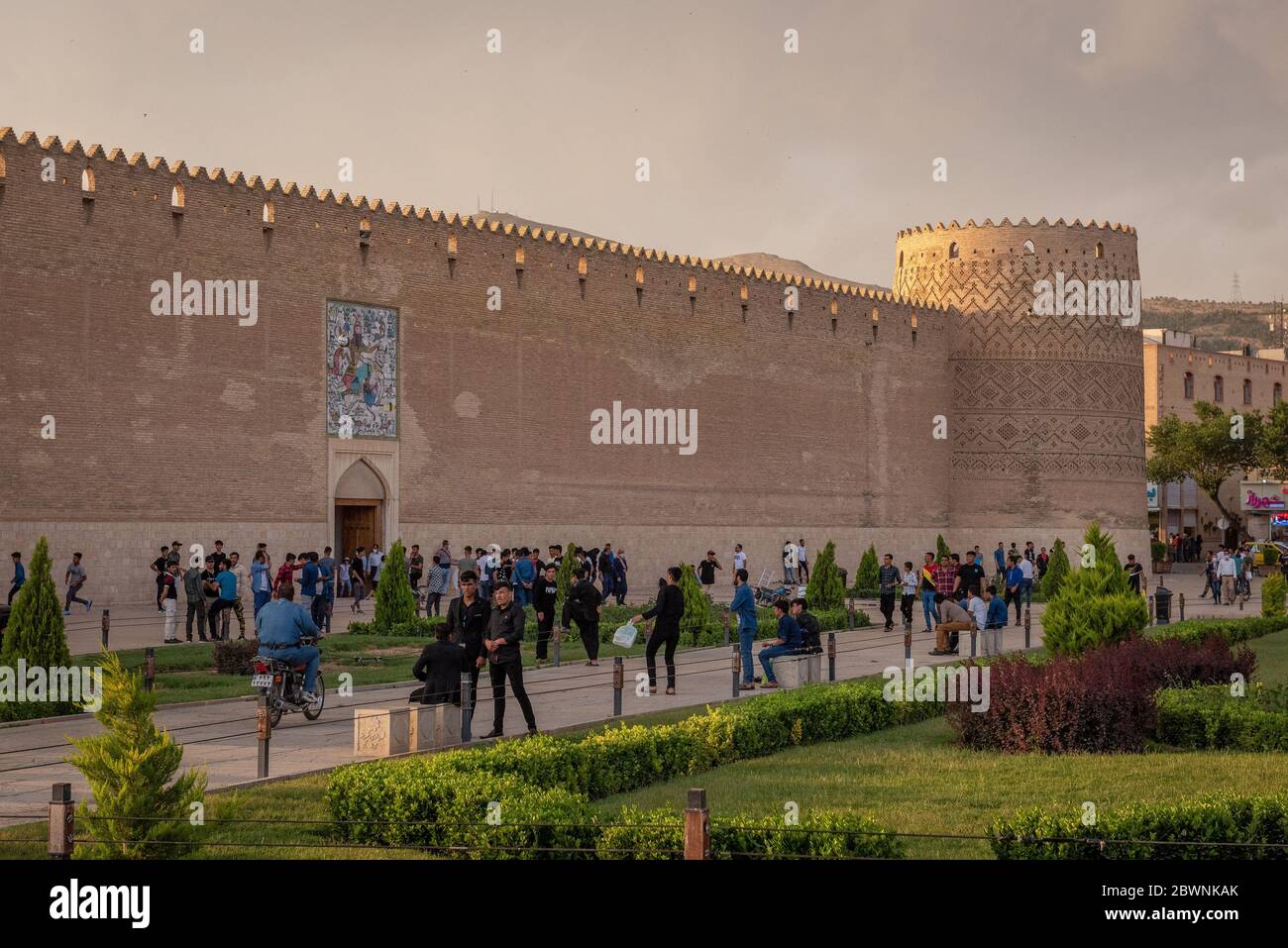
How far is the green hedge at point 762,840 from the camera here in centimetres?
615

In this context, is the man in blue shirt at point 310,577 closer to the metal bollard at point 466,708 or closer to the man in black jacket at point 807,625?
the man in black jacket at point 807,625

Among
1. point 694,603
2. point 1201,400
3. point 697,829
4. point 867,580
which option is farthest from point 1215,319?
point 697,829

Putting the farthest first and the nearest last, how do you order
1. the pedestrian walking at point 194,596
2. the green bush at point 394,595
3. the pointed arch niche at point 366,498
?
the pointed arch niche at point 366,498 → the green bush at point 394,595 → the pedestrian walking at point 194,596

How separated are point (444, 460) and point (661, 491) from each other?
17.5 feet

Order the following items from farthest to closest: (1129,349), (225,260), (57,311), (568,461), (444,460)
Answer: (1129,349)
(568,461)
(444,460)
(225,260)
(57,311)

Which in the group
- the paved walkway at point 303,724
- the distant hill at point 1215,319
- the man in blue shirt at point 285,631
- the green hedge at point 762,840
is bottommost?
the paved walkway at point 303,724

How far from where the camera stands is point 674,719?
10898mm

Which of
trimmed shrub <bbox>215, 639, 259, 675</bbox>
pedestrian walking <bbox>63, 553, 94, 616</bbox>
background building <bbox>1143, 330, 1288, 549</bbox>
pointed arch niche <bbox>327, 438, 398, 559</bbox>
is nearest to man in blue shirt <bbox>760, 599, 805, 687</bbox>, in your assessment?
trimmed shrub <bbox>215, 639, 259, 675</bbox>

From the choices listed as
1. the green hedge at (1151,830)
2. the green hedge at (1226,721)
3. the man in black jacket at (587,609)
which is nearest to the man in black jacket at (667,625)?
the man in black jacket at (587,609)

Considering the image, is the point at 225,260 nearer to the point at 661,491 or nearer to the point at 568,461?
the point at 568,461

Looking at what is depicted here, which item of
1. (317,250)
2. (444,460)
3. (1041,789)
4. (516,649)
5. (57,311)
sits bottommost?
(1041,789)

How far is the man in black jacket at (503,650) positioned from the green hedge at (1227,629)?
7602 millimetres

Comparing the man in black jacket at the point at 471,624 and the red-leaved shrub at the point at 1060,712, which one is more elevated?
the man in black jacket at the point at 471,624
